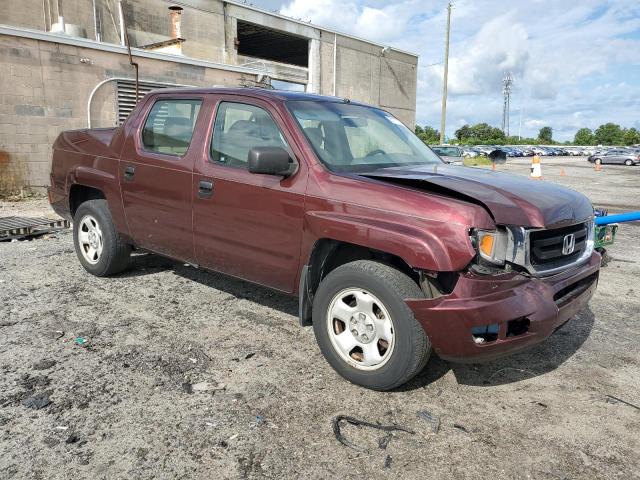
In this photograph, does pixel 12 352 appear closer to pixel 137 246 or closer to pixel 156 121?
pixel 137 246

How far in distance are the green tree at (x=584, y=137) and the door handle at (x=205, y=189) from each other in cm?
14118

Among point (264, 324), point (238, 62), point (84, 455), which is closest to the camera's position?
point (84, 455)

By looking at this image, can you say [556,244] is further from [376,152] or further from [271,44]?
[271,44]

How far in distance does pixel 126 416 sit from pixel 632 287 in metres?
5.16

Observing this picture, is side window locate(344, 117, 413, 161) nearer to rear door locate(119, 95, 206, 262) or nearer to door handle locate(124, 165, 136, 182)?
rear door locate(119, 95, 206, 262)

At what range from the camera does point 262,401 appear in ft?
10.3

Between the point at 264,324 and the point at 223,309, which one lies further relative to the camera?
the point at 223,309

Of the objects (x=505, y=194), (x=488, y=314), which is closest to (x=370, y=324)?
(x=488, y=314)

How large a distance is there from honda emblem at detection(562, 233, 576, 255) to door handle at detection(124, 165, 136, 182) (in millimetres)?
3563

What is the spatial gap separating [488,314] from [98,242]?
411cm

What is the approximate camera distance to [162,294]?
16.7 ft

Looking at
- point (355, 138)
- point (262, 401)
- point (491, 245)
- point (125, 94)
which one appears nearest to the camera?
point (491, 245)

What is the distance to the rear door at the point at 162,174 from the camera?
4336mm

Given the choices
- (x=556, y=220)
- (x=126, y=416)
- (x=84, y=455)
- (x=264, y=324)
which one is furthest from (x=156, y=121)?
(x=556, y=220)
